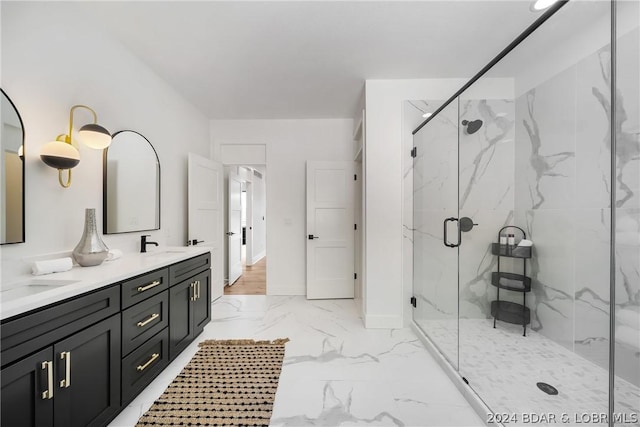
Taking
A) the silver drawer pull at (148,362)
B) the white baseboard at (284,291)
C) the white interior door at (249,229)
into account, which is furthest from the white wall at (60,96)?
the white interior door at (249,229)

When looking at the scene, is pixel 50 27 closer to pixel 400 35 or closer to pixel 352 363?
pixel 400 35

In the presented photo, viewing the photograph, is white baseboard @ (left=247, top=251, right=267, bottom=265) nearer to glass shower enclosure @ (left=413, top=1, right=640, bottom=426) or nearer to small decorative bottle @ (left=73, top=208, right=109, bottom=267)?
small decorative bottle @ (left=73, top=208, right=109, bottom=267)

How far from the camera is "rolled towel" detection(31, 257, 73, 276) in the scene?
4.55ft

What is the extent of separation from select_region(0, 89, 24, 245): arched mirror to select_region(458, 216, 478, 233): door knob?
106 inches

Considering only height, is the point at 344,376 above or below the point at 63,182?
below

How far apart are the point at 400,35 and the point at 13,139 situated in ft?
8.51

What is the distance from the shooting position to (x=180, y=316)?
210cm

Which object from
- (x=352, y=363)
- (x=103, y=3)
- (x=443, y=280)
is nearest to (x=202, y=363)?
(x=352, y=363)

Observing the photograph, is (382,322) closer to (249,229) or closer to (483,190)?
(483,190)

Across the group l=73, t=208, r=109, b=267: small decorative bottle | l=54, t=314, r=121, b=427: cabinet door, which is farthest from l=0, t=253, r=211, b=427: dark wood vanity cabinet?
l=73, t=208, r=109, b=267: small decorative bottle

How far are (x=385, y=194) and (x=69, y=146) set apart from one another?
8.39ft

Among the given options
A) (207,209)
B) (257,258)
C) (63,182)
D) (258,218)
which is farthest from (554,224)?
(258,218)

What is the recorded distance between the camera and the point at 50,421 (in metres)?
1.07

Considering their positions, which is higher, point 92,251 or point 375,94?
point 375,94
